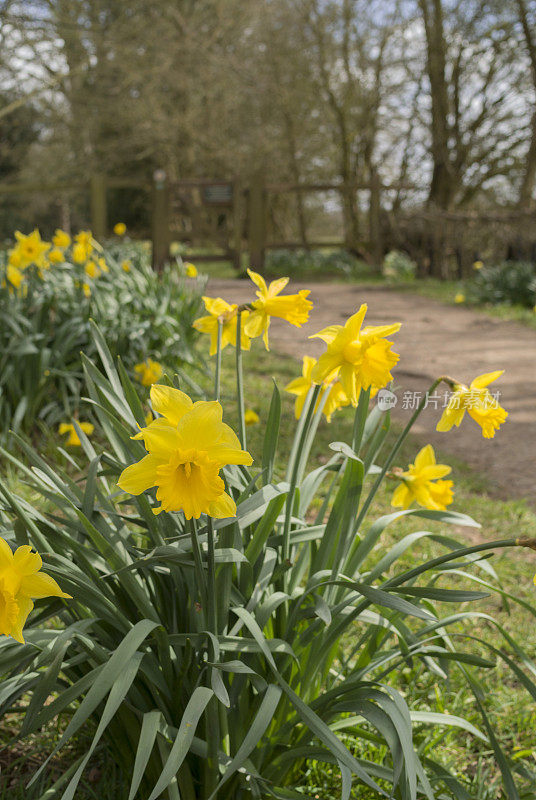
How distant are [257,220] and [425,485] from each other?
9150 millimetres

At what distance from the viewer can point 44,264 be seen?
3.44 meters

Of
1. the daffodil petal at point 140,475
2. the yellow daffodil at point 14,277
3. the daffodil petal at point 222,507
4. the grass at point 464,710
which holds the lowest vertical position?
the grass at point 464,710

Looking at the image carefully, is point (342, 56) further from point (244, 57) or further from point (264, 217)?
point (264, 217)

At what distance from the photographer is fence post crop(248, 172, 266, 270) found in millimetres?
9992

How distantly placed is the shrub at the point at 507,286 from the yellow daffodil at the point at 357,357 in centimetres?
655

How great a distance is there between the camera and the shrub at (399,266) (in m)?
9.92

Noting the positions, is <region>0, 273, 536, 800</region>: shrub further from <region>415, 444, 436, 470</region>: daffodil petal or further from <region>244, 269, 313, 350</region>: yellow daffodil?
<region>415, 444, 436, 470</region>: daffodil petal

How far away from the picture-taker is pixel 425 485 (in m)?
1.37

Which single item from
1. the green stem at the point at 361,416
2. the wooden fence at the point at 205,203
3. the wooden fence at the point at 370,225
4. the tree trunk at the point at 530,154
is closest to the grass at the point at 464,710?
the green stem at the point at 361,416

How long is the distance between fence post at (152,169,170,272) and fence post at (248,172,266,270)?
1.22m

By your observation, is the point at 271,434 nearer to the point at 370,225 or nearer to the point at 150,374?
the point at 150,374

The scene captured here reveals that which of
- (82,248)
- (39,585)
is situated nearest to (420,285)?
(82,248)

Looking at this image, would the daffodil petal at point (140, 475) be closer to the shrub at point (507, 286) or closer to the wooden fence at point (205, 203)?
the shrub at point (507, 286)

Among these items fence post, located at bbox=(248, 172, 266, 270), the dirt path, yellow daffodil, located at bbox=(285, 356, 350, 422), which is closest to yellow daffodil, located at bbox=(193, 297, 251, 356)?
yellow daffodil, located at bbox=(285, 356, 350, 422)
